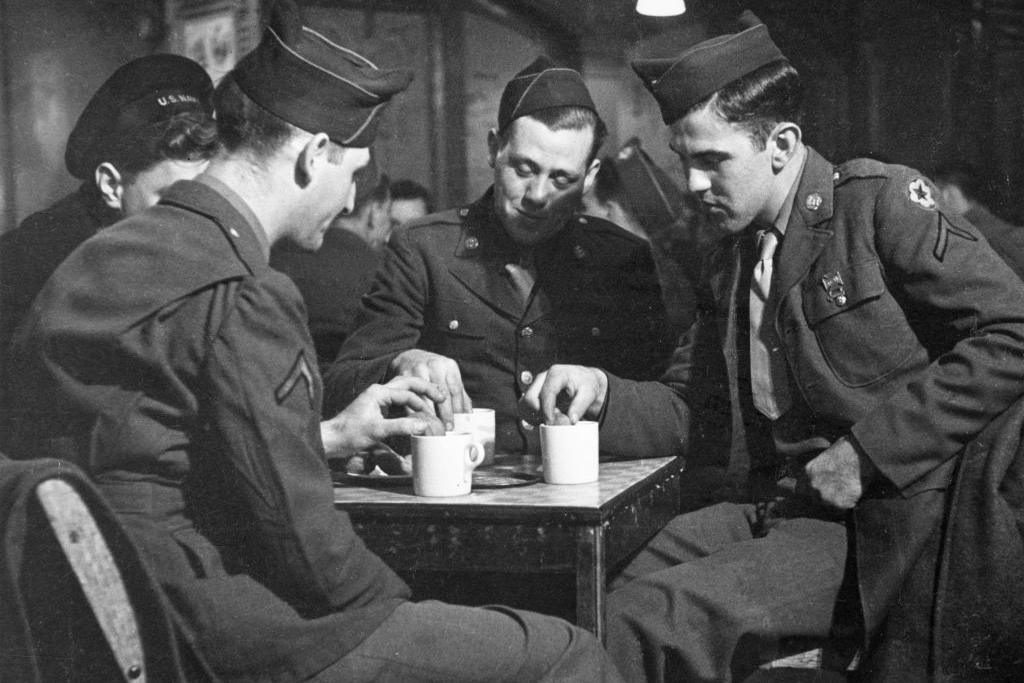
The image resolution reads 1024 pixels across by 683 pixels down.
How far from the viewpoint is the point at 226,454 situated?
1.25 metres

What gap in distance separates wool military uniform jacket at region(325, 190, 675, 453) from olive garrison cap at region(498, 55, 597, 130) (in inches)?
9.0

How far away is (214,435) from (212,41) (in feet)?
4.03

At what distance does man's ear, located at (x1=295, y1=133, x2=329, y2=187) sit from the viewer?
4.87 feet

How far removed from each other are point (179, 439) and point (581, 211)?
5.28ft

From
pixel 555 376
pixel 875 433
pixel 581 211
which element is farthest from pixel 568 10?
pixel 875 433

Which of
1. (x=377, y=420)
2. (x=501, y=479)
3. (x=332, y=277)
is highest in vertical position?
(x=332, y=277)

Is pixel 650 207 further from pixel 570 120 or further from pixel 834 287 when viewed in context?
pixel 834 287

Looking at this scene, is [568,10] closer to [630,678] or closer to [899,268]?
[899,268]

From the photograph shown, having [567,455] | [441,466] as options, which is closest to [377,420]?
[441,466]

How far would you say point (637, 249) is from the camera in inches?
101

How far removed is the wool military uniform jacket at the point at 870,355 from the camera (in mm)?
1815

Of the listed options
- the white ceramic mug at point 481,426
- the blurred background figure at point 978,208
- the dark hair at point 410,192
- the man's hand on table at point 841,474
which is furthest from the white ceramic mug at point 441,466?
the dark hair at point 410,192

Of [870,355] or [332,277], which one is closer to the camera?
[870,355]

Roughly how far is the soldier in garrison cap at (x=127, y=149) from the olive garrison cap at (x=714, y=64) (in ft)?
3.09
